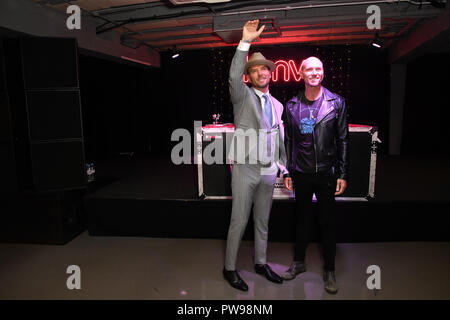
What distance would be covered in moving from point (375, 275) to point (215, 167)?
6.21 feet

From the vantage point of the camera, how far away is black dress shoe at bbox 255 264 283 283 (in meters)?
2.53

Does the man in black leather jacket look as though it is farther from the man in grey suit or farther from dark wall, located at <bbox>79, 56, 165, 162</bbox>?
dark wall, located at <bbox>79, 56, 165, 162</bbox>

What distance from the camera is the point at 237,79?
2033 mm

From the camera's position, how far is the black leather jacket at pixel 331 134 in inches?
91.3

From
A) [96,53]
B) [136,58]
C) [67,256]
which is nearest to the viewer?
[67,256]

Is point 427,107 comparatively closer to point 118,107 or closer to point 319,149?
point 319,149

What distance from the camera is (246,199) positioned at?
2340 mm

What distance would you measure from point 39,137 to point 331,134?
9.40 feet

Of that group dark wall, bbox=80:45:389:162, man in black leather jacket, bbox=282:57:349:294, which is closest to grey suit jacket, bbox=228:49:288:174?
man in black leather jacket, bbox=282:57:349:294

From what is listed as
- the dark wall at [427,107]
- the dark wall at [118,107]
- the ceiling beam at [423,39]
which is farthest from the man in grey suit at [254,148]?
the dark wall at [427,107]

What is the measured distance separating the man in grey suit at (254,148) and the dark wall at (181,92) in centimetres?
589
